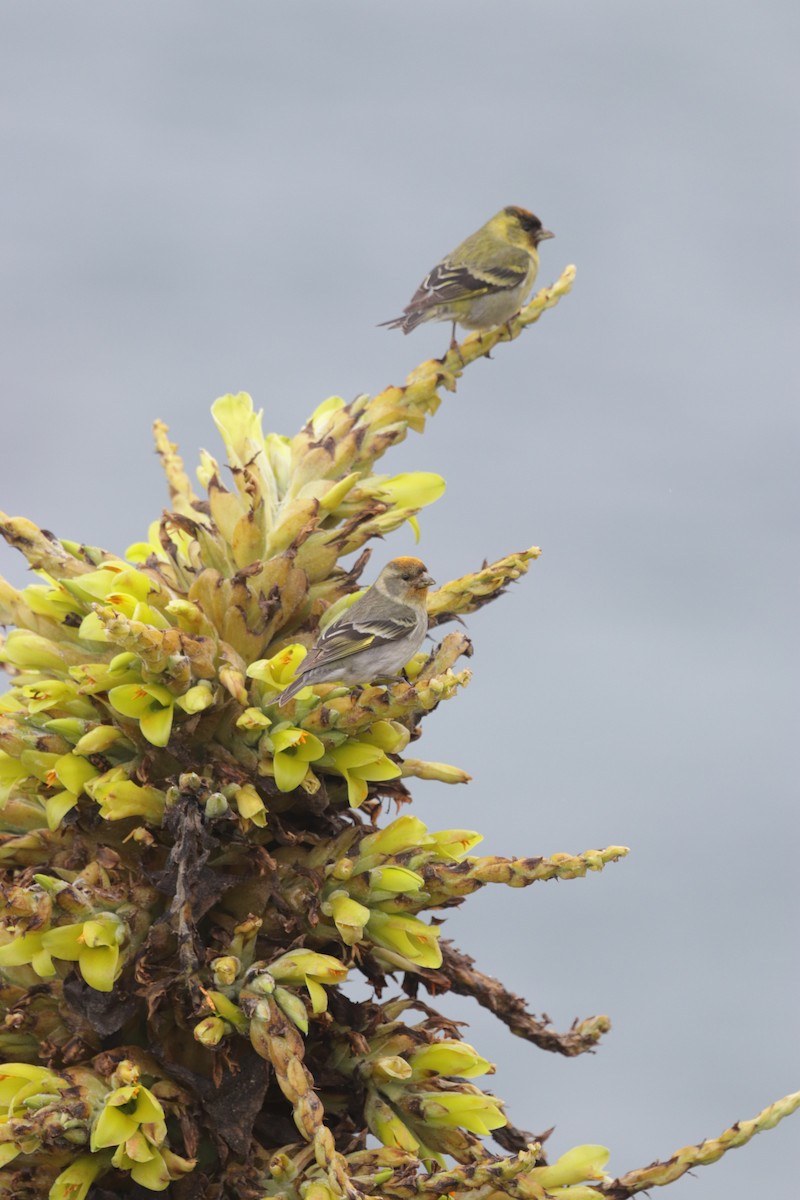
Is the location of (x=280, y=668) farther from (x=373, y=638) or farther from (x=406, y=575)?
(x=406, y=575)

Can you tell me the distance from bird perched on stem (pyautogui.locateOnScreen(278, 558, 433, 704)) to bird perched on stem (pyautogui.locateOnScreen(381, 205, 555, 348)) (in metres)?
3.36

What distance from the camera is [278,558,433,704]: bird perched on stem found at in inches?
181

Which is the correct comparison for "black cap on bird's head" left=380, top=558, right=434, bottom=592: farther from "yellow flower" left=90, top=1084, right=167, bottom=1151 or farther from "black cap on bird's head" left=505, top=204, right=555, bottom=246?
"black cap on bird's head" left=505, top=204, right=555, bottom=246

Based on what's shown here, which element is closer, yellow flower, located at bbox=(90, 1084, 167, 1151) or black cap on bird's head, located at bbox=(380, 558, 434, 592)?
yellow flower, located at bbox=(90, 1084, 167, 1151)

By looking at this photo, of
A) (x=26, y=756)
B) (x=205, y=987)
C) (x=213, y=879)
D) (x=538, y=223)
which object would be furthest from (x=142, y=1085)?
(x=538, y=223)

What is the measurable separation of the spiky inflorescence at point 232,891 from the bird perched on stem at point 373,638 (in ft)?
0.31

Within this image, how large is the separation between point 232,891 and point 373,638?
2.77ft

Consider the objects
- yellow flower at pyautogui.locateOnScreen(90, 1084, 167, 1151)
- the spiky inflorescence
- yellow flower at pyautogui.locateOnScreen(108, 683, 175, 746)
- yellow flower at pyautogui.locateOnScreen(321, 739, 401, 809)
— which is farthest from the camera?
yellow flower at pyautogui.locateOnScreen(321, 739, 401, 809)

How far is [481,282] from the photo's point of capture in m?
8.52

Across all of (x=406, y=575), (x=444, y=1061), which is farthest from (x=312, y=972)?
(x=406, y=575)

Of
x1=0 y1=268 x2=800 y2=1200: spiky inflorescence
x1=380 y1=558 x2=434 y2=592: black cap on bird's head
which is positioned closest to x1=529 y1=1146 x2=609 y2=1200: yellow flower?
x1=0 y1=268 x2=800 y2=1200: spiky inflorescence

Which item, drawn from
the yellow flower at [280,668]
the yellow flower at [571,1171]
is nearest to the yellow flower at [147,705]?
the yellow flower at [280,668]

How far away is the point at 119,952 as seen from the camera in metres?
4.21

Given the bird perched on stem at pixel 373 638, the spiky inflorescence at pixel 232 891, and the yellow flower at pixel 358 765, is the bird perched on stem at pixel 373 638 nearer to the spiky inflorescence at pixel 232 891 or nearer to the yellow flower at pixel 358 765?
the spiky inflorescence at pixel 232 891
